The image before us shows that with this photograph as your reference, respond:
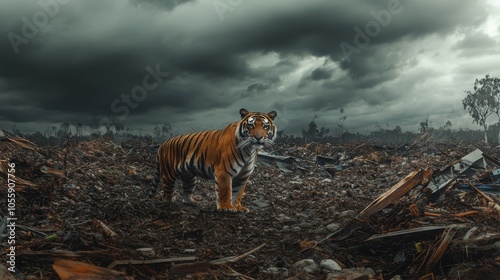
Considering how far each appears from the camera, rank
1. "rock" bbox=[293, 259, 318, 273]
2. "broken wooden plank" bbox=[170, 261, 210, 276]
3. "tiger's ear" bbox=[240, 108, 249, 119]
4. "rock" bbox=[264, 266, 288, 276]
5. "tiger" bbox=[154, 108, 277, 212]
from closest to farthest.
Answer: "broken wooden plank" bbox=[170, 261, 210, 276], "rock" bbox=[264, 266, 288, 276], "rock" bbox=[293, 259, 318, 273], "tiger" bbox=[154, 108, 277, 212], "tiger's ear" bbox=[240, 108, 249, 119]

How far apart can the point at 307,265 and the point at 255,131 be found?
312 cm

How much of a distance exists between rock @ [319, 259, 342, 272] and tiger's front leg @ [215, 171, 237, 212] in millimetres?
2991

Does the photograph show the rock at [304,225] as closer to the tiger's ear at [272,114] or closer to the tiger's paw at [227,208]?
the tiger's paw at [227,208]

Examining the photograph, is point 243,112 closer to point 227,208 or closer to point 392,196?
point 227,208

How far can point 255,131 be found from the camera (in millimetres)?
6793

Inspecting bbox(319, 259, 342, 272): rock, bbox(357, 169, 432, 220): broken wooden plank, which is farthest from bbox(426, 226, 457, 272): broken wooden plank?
bbox(357, 169, 432, 220): broken wooden plank

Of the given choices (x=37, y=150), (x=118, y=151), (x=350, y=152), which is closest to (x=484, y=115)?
(x=350, y=152)

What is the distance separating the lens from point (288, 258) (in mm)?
4449

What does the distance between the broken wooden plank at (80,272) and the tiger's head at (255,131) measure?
403 centimetres

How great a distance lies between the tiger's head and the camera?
6787 millimetres

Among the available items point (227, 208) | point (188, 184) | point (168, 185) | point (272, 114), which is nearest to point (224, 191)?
point (227, 208)

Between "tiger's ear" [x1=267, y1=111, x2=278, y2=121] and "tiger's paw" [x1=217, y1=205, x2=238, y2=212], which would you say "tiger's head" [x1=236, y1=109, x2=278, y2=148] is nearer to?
"tiger's ear" [x1=267, y1=111, x2=278, y2=121]

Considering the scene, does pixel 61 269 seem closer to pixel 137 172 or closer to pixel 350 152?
pixel 137 172

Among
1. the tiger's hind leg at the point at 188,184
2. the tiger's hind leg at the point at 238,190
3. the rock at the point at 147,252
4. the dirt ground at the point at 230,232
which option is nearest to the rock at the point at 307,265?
the dirt ground at the point at 230,232
